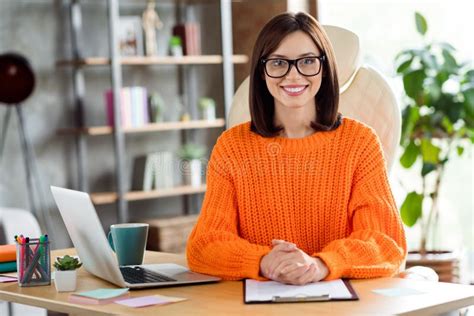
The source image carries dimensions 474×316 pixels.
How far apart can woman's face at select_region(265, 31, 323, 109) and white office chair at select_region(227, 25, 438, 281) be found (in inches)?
20.8

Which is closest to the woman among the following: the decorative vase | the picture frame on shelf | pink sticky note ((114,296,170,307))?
pink sticky note ((114,296,170,307))

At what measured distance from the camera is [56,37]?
5.37 meters

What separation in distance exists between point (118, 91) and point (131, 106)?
0.18 m

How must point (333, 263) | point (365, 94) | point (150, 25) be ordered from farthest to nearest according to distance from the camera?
point (150, 25), point (365, 94), point (333, 263)

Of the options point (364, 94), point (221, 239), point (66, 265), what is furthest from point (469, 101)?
point (66, 265)

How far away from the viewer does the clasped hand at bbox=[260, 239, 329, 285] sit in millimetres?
1901

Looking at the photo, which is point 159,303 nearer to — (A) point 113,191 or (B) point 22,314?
(B) point 22,314

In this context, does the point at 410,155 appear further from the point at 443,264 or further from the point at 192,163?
the point at 192,163

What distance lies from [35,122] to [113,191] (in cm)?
66

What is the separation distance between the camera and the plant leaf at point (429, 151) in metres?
4.49

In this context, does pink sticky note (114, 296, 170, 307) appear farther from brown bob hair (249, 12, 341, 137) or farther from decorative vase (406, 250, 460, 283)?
decorative vase (406, 250, 460, 283)

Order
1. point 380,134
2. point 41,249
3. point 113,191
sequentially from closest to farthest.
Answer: point 41,249 → point 380,134 → point 113,191

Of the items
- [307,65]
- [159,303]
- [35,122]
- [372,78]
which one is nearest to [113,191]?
[35,122]

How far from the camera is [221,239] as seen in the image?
7.20 feet
